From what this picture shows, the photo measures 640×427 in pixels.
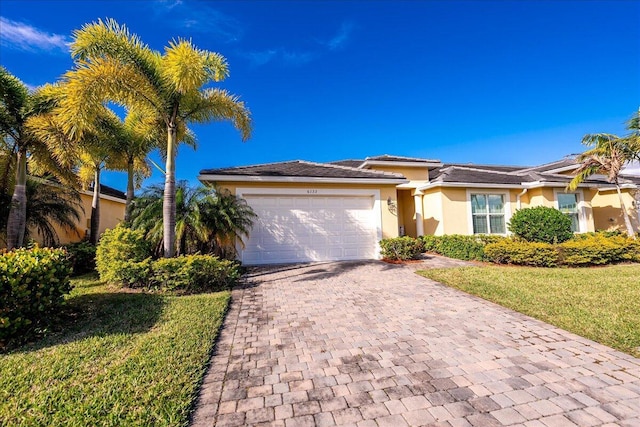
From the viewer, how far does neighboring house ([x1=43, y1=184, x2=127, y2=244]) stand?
13586 millimetres

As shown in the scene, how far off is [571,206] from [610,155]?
2.83m

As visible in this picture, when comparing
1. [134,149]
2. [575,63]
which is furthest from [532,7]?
[134,149]

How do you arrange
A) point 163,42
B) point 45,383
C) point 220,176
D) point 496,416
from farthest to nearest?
point 220,176, point 163,42, point 45,383, point 496,416

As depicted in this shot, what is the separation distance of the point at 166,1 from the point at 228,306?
8.74 m

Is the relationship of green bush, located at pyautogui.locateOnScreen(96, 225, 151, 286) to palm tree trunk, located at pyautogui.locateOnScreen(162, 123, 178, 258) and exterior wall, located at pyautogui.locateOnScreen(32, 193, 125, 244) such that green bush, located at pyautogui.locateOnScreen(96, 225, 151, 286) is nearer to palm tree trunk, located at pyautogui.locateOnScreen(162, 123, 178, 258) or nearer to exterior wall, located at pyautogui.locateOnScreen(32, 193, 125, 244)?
palm tree trunk, located at pyautogui.locateOnScreen(162, 123, 178, 258)

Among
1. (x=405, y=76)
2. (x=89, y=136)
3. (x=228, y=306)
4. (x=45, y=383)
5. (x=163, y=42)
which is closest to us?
(x=45, y=383)

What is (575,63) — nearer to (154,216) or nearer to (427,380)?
(427,380)

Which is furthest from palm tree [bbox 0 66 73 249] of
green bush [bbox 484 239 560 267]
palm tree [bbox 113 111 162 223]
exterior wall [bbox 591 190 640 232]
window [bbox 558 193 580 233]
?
exterior wall [bbox 591 190 640 232]

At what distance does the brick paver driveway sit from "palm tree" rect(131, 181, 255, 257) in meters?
3.98

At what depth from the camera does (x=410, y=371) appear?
3.22 meters

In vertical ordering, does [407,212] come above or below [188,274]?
above

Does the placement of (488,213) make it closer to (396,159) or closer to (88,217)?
(396,159)

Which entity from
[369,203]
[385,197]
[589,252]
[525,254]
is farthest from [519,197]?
[369,203]

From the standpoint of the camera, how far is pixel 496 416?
97.0 inches
